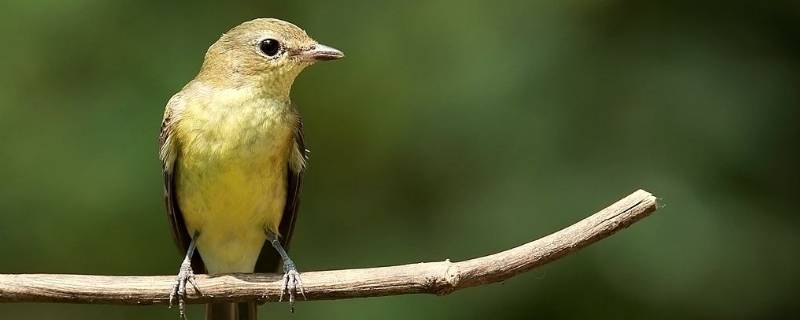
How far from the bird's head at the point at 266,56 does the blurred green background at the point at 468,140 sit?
1691mm

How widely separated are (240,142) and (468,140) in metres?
2.33

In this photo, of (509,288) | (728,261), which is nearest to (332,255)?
(509,288)

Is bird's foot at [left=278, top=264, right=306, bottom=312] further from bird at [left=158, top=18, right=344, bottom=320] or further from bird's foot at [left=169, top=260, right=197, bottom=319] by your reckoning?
bird's foot at [left=169, top=260, right=197, bottom=319]

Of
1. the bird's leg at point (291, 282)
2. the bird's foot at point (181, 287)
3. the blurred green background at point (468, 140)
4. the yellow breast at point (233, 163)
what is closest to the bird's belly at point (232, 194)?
the yellow breast at point (233, 163)

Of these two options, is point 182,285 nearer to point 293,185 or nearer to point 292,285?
point 292,285

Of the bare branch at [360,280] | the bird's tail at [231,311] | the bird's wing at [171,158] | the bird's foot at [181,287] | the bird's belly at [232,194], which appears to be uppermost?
the bird's wing at [171,158]

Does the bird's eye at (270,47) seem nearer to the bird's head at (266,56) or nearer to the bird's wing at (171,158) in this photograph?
the bird's head at (266,56)

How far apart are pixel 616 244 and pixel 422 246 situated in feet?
3.50

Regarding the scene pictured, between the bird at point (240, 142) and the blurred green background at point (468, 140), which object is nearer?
the bird at point (240, 142)

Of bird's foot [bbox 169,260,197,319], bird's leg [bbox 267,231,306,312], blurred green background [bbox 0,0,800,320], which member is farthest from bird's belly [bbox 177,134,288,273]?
blurred green background [bbox 0,0,800,320]

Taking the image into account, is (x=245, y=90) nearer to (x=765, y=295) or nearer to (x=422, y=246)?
(x=422, y=246)

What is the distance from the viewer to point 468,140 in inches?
311

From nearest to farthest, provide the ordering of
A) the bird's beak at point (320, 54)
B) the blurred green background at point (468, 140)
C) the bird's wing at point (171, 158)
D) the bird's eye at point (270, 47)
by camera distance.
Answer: the bird's beak at point (320, 54)
the bird's eye at point (270, 47)
the bird's wing at point (171, 158)
the blurred green background at point (468, 140)

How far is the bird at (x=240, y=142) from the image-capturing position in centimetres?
585
